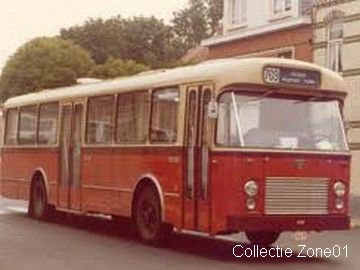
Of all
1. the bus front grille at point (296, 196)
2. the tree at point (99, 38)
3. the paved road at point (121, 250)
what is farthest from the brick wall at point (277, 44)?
the tree at point (99, 38)

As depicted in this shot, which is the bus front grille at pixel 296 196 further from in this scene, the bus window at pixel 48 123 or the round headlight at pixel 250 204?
the bus window at pixel 48 123

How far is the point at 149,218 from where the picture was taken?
16.3m

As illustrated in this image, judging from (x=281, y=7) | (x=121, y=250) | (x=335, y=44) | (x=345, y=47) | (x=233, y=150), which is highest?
(x=281, y=7)

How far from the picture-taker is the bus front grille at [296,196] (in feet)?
46.5

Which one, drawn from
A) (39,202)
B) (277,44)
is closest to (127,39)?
(277,44)

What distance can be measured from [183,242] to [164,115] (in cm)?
244

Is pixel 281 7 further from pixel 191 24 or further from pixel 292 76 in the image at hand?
pixel 191 24

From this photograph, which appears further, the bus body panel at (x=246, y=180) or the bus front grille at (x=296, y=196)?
the bus front grille at (x=296, y=196)

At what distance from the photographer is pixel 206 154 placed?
14453mm

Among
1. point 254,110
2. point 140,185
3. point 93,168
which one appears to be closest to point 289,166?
point 254,110

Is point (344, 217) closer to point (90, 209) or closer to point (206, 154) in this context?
point (206, 154)

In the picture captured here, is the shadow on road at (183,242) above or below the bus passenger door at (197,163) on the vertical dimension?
below

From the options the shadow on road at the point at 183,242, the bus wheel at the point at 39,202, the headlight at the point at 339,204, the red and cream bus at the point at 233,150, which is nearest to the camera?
the red and cream bus at the point at 233,150

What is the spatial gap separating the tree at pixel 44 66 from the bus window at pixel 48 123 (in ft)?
148
